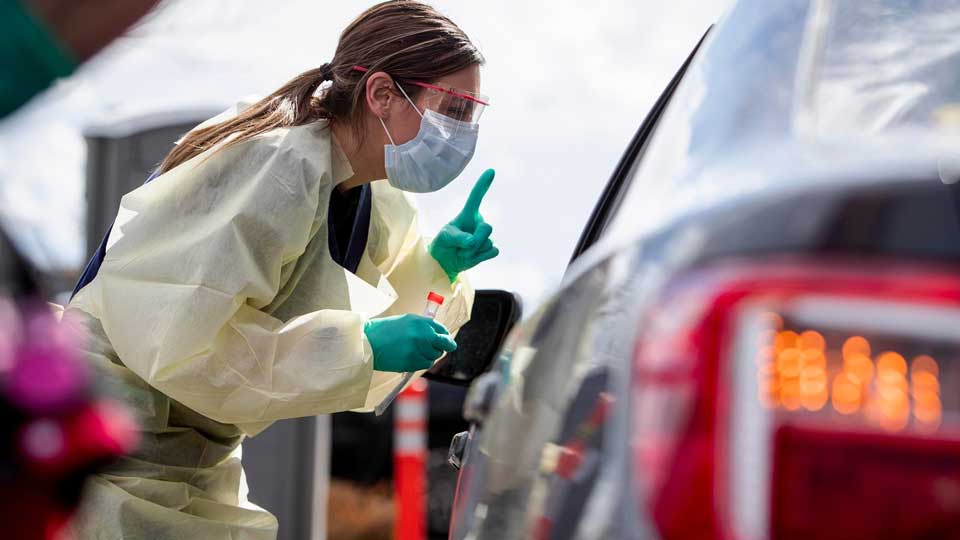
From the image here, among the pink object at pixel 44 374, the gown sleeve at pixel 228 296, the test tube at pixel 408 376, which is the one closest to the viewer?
the pink object at pixel 44 374

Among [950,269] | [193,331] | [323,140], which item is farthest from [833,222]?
[323,140]

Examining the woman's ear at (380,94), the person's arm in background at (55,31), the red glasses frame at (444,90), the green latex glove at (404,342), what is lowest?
the green latex glove at (404,342)

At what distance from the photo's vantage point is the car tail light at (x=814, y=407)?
3.13ft

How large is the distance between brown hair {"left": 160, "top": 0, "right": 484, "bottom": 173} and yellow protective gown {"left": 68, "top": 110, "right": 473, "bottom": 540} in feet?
0.52

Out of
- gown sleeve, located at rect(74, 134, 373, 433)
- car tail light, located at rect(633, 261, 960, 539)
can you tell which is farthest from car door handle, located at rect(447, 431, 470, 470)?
car tail light, located at rect(633, 261, 960, 539)

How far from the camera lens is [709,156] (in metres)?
1.20

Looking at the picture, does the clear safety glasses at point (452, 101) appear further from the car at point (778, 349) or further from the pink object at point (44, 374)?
the pink object at point (44, 374)

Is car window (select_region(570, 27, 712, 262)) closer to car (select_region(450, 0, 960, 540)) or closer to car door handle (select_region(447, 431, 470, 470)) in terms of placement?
car door handle (select_region(447, 431, 470, 470))

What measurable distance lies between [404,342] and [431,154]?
0.58m

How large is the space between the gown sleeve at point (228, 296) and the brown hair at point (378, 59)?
28 centimetres

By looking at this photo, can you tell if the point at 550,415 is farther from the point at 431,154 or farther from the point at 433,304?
the point at 431,154

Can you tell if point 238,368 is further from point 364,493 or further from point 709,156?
point 364,493

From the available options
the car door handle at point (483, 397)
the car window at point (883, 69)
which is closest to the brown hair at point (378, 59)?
the car door handle at point (483, 397)

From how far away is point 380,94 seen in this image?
9.27 ft
